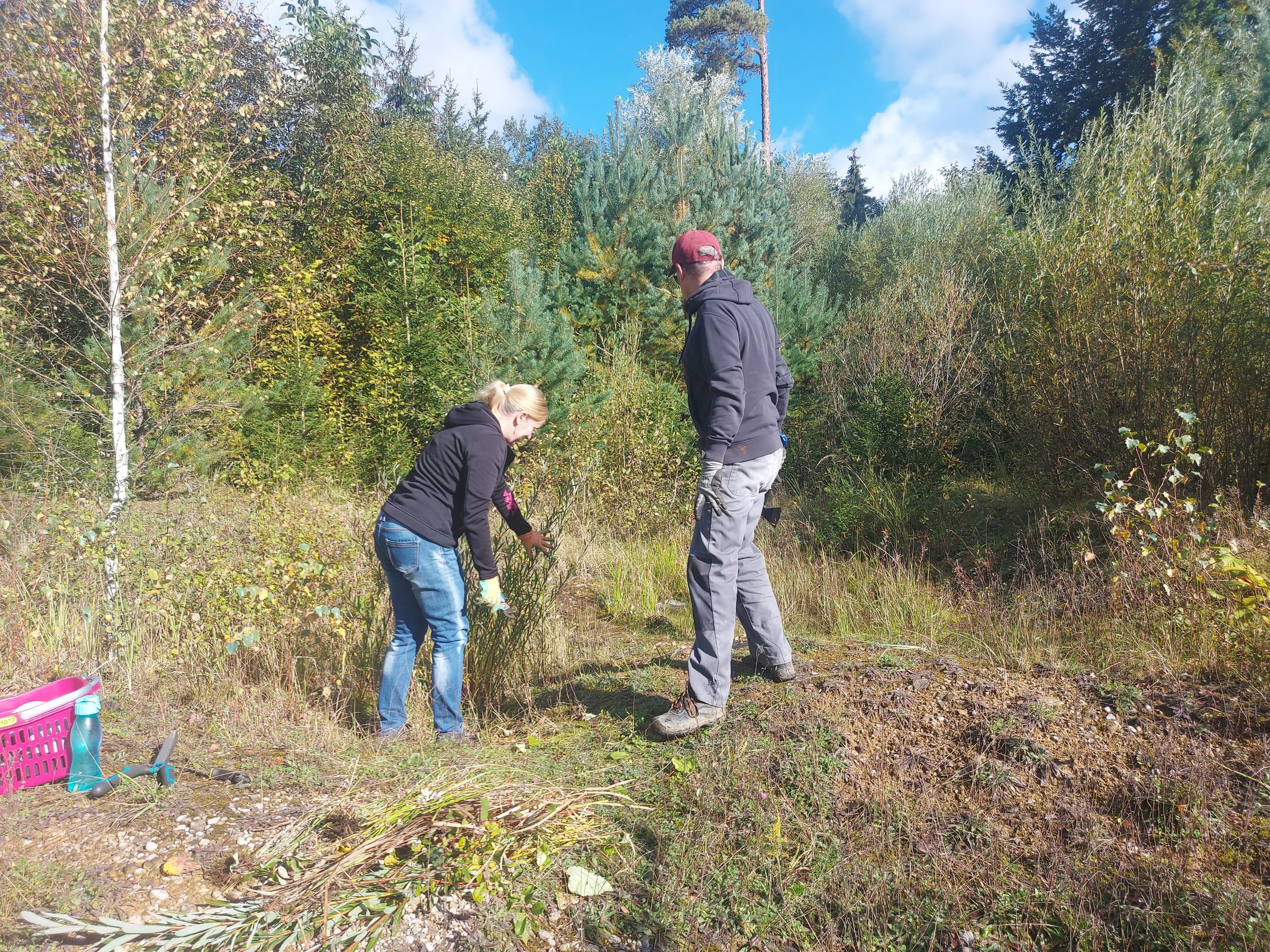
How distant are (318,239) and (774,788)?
42.5 feet

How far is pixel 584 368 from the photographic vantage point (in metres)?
8.63

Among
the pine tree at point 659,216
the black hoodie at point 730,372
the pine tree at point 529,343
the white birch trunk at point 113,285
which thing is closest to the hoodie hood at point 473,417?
the black hoodie at point 730,372

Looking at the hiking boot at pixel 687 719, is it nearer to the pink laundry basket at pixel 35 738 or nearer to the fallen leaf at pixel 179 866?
the fallen leaf at pixel 179 866

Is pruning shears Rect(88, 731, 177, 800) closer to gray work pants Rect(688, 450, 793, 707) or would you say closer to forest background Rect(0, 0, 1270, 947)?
forest background Rect(0, 0, 1270, 947)

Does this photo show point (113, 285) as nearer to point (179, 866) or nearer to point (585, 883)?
point (179, 866)

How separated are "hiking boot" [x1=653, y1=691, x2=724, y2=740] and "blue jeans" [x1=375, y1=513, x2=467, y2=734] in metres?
0.96

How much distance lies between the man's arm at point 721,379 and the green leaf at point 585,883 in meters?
1.63

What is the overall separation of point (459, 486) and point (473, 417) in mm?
315

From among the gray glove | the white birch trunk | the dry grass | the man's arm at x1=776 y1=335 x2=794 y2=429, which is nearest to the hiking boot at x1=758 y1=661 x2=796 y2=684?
the dry grass

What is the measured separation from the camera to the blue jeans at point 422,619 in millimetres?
3424

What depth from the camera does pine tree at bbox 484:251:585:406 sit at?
26.7 feet

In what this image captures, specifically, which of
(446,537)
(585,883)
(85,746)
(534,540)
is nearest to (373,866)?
(585,883)

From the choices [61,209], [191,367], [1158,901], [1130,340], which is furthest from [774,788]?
[191,367]

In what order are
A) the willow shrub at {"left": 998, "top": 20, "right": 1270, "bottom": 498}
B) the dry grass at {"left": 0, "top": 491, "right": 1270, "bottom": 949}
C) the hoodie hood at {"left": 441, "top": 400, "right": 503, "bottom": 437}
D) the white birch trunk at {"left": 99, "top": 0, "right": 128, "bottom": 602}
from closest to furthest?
1. the dry grass at {"left": 0, "top": 491, "right": 1270, "bottom": 949}
2. the hoodie hood at {"left": 441, "top": 400, "right": 503, "bottom": 437}
3. the willow shrub at {"left": 998, "top": 20, "right": 1270, "bottom": 498}
4. the white birch trunk at {"left": 99, "top": 0, "right": 128, "bottom": 602}
